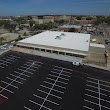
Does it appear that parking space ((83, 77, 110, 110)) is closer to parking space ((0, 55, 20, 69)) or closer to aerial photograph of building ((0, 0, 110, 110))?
aerial photograph of building ((0, 0, 110, 110))

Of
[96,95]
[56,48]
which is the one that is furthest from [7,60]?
[96,95]

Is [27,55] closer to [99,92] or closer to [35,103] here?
[35,103]

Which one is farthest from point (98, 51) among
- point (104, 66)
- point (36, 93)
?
point (36, 93)

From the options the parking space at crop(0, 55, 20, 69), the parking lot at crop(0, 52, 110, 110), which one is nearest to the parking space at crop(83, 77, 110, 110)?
the parking lot at crop(0, 52, 110, 110)

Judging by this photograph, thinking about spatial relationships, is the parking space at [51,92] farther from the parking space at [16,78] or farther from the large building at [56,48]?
the large building at [56,48]

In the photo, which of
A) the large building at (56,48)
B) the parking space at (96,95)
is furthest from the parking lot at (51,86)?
the large building at (56,48)

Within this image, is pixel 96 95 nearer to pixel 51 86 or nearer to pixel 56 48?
pixel 51 86
